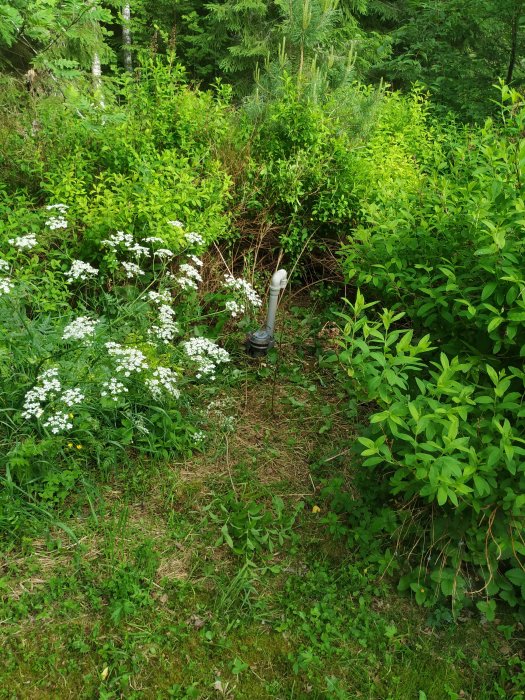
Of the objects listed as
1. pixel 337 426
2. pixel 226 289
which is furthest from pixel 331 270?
pixel 337 426

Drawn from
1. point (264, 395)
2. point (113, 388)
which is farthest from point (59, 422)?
point (264, 395)

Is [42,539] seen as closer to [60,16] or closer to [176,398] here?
[176,398]

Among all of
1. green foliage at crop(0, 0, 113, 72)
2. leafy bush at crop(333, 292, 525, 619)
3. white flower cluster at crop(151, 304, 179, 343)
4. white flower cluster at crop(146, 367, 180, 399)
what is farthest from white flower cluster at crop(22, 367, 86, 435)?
green foliage at crop(0, 0, 113, 72)

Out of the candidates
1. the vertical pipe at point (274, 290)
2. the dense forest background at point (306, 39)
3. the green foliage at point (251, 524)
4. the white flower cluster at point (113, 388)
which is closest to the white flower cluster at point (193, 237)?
the vertical pipe at point (274, 290)

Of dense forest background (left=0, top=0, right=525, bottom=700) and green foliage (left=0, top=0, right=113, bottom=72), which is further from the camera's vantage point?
green foliage (left=0, top=0, right=113, bottom=72)

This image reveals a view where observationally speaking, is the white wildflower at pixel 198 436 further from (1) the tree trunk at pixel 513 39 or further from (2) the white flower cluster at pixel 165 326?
(1) the tree trunk at pixel 513 39

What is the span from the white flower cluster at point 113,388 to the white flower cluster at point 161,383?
0.51 feet

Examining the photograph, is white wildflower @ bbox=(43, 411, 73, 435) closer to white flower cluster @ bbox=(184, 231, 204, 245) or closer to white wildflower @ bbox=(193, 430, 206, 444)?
white wildflower @ bbox=(193, 430, 206, 444)

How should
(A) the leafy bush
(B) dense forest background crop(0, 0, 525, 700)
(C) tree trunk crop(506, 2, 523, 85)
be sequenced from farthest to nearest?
(C) tree trunk crop(506, 2, 523, 85) → (B) dense forest background crop(0, 0, 525, 700) → (A) the leafy bush

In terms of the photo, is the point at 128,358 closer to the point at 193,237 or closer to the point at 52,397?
the point at 52,397

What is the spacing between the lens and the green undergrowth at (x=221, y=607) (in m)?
2.33

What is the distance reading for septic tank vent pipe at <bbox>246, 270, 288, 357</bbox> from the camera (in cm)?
377

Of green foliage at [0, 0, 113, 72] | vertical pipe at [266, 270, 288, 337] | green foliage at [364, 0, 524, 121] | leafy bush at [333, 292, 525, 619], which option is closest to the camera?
leafy bush at [333, 292, 525, 619]

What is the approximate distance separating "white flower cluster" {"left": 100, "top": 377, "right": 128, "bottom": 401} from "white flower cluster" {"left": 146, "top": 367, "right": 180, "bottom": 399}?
0.51 ft
